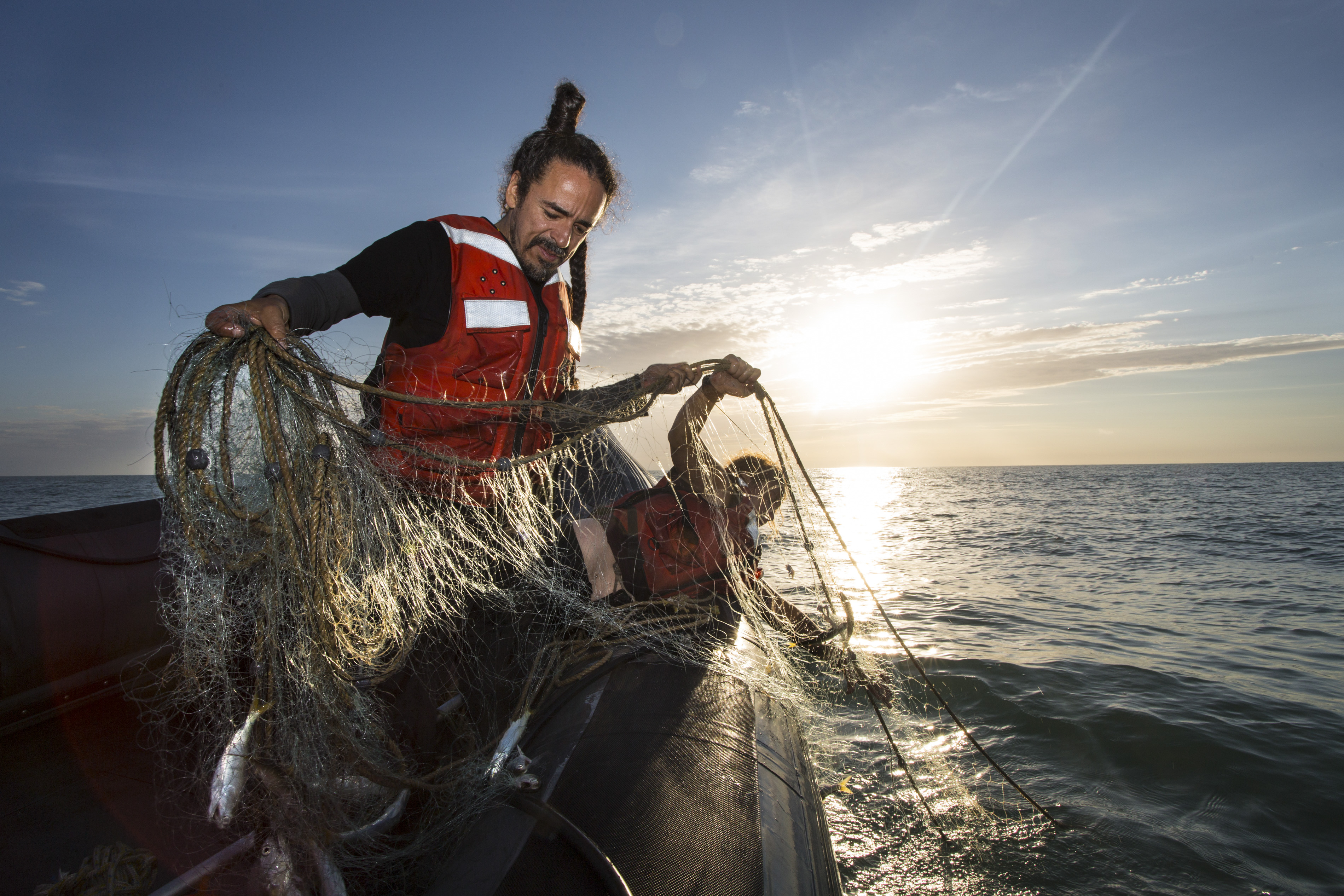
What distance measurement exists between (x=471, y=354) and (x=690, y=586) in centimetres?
201

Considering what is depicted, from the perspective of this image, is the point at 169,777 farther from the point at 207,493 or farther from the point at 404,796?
the point at 207,493

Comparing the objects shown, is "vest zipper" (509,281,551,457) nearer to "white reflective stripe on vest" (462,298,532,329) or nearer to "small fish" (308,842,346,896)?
"white reflective stripe on vest" (462,298,532,329)

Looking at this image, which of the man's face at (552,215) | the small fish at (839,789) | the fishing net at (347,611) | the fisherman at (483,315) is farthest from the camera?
the small fish at (839,789)

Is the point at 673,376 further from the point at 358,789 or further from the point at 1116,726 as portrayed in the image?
the point at 1116,726

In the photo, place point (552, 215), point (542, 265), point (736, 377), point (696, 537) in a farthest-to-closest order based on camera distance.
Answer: point (696, 537)
point (736, 377)
point (542, 265)
point (552, 215)

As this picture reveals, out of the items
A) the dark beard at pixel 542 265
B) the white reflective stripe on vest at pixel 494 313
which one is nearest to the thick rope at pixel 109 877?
the white reflective stripe on vest at pixel 494 313

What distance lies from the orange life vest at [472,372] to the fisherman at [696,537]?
3.28 ft

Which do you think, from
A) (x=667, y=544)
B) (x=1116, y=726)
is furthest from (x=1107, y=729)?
(x=667, y=544)

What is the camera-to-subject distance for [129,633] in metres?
3.66

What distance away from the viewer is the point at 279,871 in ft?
6.28

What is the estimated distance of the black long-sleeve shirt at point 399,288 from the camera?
207cm

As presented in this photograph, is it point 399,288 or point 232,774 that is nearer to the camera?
point 232,774

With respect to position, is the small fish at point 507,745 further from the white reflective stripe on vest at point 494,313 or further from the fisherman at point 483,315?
the white reflective stripe on vest at point 494,313

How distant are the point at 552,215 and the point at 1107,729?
5589 millimetres
